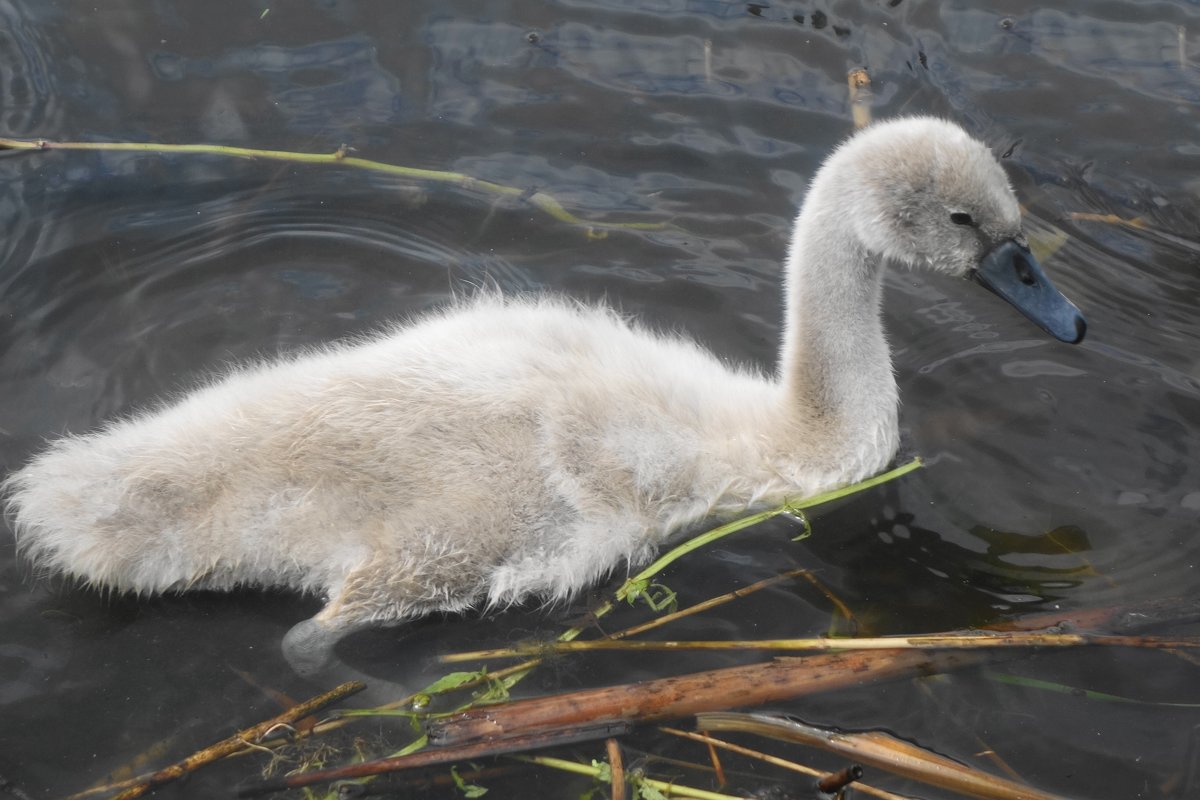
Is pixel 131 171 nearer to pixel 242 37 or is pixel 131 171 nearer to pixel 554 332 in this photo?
pixel 242 37

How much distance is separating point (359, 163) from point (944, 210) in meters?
2.48

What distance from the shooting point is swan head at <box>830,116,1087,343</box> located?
3.91 metres

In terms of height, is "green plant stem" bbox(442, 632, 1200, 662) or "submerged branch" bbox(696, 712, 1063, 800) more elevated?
"green plant stem" bbox(442, 632, 1200, 662)

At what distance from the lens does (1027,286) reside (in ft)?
13.2

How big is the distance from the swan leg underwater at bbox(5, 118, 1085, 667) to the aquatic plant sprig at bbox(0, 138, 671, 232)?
1032 millimetres

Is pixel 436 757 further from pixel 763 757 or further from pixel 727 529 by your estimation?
pixel 727 529

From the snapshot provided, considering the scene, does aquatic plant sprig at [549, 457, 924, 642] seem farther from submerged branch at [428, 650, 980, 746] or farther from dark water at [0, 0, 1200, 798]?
submerged branch at [428, 650, 980, 746]

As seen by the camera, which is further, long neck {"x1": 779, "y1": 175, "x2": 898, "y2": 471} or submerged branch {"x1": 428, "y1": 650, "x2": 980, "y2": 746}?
long neck {"x1": 779, "y1": 175, "x2": 898, "y2": 471}

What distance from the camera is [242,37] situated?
5.70 metres

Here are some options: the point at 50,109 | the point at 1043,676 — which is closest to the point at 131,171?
the point at 50,109

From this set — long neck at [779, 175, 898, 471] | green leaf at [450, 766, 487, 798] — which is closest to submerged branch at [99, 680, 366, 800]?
green leaf at [450, 766, 487, 798]

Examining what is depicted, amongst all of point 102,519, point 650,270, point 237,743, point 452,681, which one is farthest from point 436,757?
point 650,270

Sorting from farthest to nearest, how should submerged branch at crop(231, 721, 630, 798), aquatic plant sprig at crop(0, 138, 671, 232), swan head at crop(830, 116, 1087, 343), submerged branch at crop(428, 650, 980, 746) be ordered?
aquatic plant sprig at crop(0, 138, 671, 232) < swan head at crop(830, 116, 1087, 343) < submerged branch at crop(428, 650, 980, 746) < submerged branch at crop(231, 721, 630, 798)

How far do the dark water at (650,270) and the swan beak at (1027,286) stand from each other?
598mm
